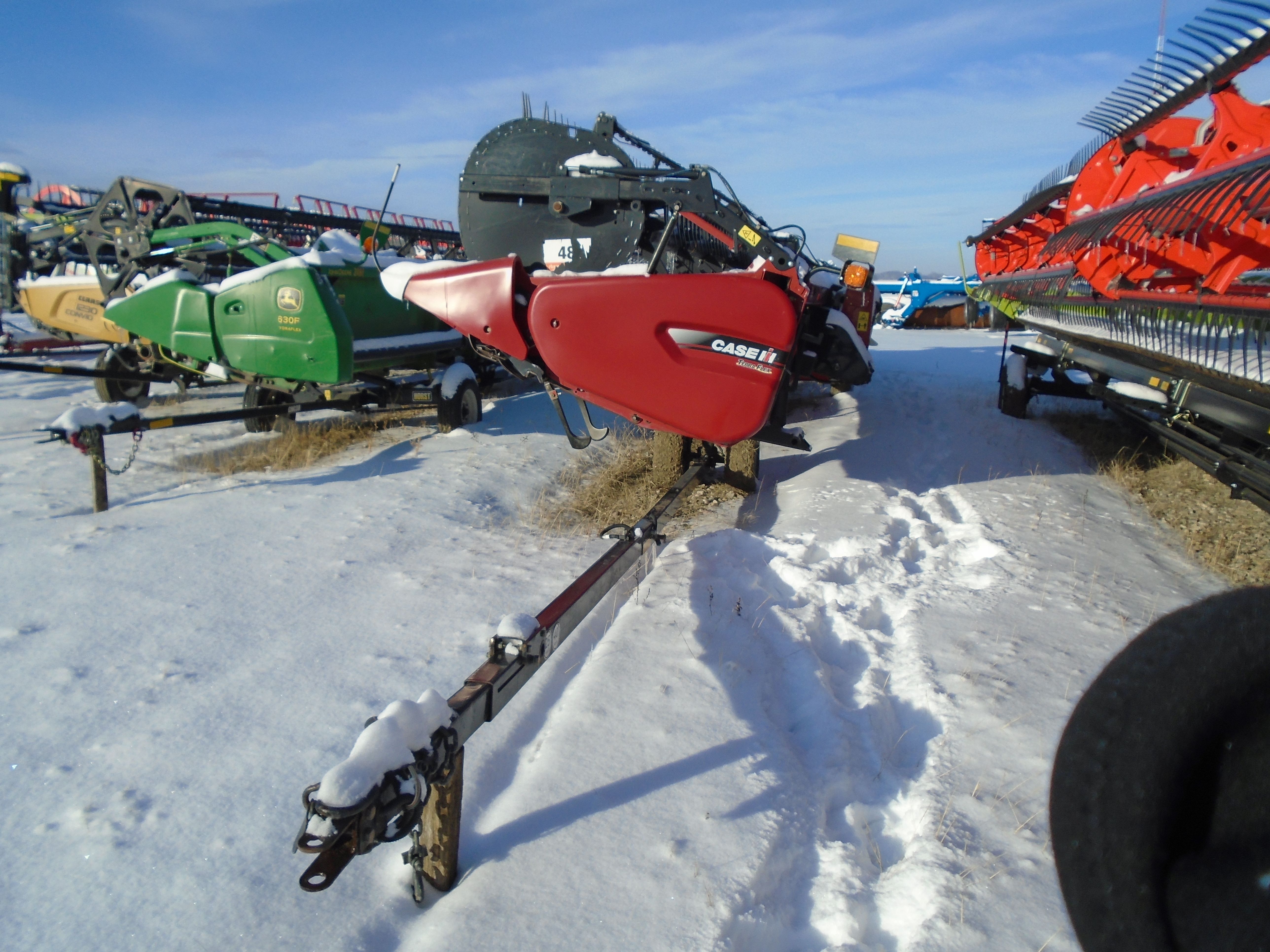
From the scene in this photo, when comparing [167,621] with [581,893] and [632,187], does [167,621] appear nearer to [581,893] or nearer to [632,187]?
[581,893]

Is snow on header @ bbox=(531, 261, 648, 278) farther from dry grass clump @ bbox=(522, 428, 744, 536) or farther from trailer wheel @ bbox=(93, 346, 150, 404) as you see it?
trailer wheel @ bbox=(93, 346, 150, 404)

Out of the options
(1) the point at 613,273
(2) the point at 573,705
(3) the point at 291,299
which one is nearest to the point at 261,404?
(3) the point at 291,299

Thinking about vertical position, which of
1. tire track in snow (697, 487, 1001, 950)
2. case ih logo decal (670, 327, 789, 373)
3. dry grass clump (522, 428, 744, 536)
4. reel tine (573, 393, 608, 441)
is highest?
case ih logo decal (670, 327, 789, 373)

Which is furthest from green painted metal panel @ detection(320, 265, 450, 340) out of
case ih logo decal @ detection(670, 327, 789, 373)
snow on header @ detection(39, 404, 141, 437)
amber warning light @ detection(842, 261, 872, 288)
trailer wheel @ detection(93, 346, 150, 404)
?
→ case ih logo decal @ detection(670, 327, 789, 373)

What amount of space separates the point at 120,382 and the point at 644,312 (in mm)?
7791

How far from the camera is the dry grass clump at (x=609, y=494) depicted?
482 cm

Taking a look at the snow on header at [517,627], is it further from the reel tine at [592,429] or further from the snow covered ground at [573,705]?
the reel tine at [592,429]

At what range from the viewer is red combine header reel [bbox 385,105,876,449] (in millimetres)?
3473

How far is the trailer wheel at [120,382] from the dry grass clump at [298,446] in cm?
252

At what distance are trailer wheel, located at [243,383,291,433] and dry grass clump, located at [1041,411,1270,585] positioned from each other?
7.27 meters

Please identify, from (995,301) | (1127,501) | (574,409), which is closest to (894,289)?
(995,301)

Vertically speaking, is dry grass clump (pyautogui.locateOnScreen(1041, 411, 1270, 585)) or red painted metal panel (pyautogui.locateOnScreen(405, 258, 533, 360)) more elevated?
red painted metal panel (pyautogui.locateOnScreen(405, 258, 533, 360))

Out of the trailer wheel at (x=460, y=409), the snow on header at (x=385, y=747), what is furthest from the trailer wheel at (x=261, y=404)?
the snow on header at (x=385, y=747)

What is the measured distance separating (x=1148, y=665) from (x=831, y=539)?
3.36 meters
